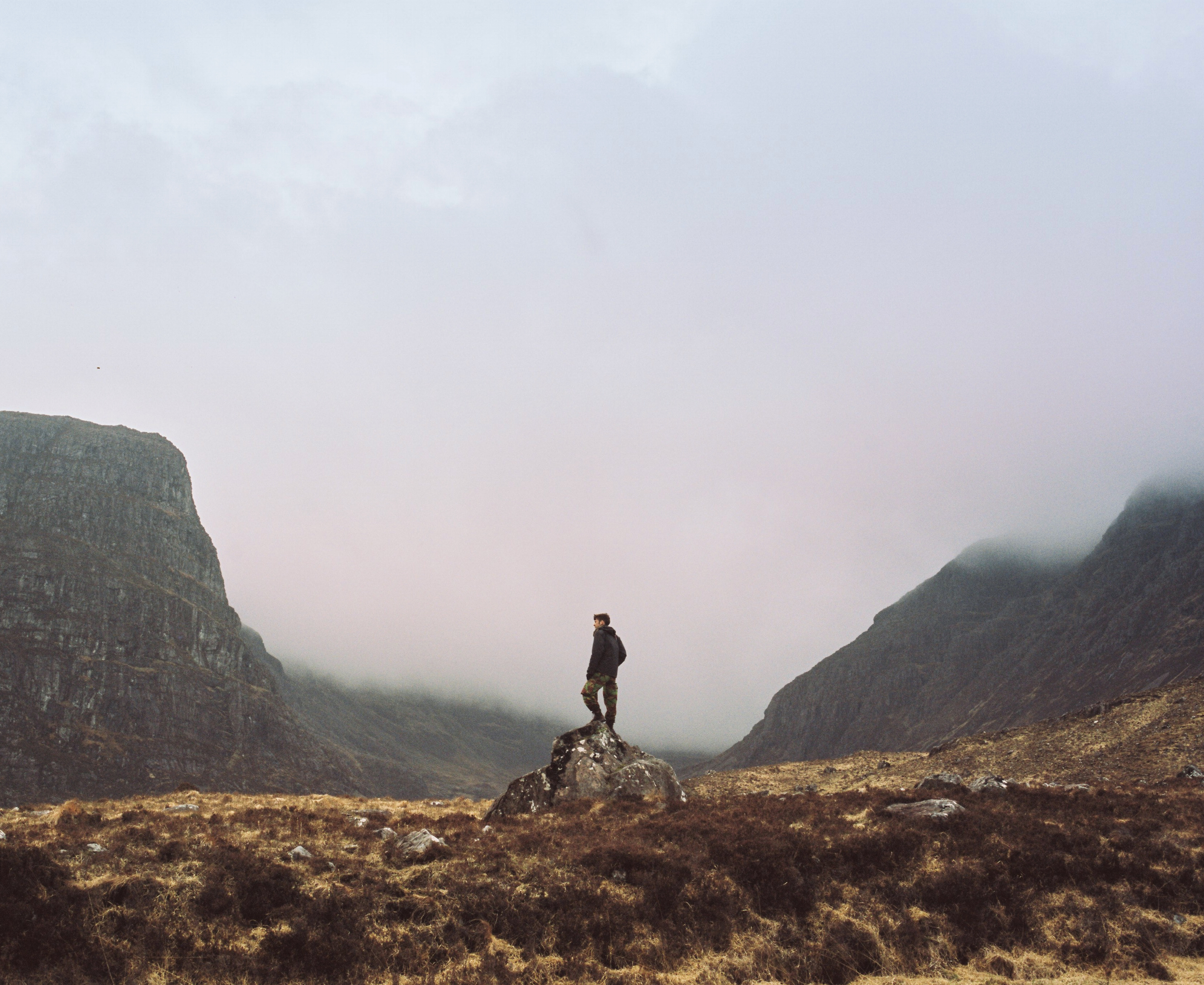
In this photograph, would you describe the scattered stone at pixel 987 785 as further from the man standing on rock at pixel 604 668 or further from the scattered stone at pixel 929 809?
the man standing on rock at pixel 604 668

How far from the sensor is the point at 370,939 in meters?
13.1

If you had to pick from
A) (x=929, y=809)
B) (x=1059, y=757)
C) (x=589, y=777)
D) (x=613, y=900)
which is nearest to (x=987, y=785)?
(x=929, y=809)

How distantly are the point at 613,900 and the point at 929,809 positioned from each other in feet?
34.2

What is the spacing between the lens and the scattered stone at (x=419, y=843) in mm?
17297

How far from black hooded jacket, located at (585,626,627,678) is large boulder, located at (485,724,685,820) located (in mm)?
2054

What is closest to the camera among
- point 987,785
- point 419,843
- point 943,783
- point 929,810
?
point 419,843

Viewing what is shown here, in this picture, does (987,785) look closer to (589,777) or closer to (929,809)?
(929,809)

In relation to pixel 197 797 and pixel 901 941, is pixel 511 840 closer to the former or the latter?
pixel 901 941

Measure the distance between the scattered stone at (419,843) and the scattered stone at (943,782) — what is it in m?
17.2

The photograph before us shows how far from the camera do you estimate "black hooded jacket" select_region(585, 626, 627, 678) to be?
2738 centimetres

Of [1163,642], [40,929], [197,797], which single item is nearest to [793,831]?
[40,929]

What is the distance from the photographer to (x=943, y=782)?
25.8 meters

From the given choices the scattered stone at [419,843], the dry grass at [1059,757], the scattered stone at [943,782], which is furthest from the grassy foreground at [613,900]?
the dry grass at [1059,757]

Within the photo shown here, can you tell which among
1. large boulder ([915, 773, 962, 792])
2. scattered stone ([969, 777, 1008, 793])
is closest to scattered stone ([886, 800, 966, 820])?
scattered stone ([969, 777, 1008, 793])
